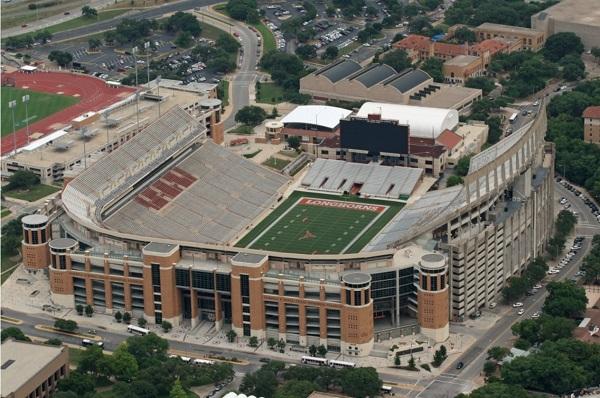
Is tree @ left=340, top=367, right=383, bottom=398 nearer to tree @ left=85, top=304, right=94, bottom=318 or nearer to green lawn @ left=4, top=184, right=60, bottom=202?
tree @ left=85, top=304, right=94, bottom=318

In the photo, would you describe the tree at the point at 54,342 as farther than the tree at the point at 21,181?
No

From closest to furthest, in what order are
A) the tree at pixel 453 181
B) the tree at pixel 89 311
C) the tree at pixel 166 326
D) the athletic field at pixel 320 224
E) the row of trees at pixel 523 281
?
the tree at pixel 166 326, the tree at pixel 89 311, the row of trees at pixel 523 281, the athletic field at pixel 320 224, the tree at pixel 453 181

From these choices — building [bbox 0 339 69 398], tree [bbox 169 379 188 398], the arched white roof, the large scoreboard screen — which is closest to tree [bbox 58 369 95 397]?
building [bbox 0 339 69 398]

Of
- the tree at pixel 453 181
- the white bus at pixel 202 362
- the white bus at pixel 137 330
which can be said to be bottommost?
the white bus at pixel 137 330

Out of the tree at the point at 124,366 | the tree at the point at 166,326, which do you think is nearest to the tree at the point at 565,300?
the tree at the point at 166,326

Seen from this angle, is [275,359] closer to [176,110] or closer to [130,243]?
[130,243]

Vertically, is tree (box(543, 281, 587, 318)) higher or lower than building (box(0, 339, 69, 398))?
lower

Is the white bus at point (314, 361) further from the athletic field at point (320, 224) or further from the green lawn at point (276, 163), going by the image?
the green lawn at point (276, 163)

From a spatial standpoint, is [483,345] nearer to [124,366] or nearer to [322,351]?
[322,351]
